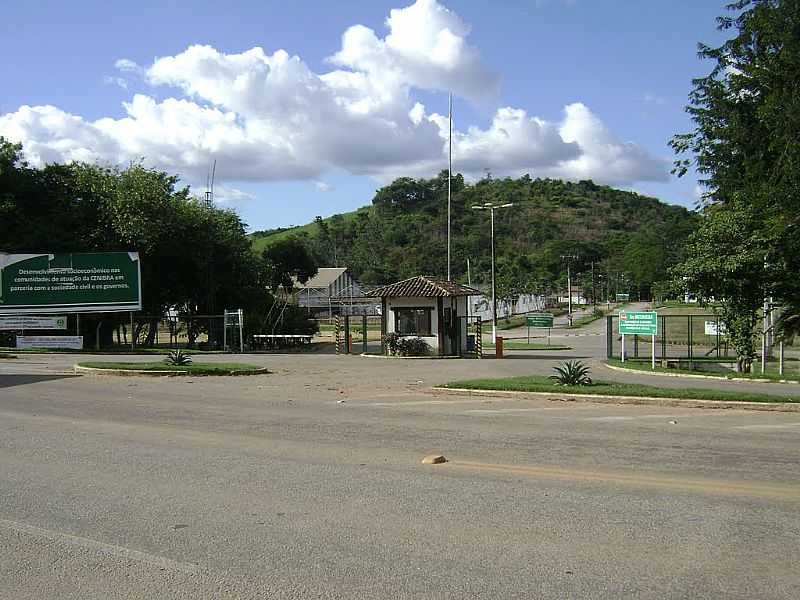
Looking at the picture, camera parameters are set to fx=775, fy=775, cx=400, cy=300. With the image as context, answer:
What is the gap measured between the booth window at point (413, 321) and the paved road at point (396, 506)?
23.2 m

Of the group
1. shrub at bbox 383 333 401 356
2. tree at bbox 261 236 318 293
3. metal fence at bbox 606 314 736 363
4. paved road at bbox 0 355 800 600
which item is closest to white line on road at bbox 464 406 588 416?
paved road at bbox 0 355 800 600

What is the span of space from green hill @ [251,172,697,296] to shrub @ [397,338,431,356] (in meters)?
55.4

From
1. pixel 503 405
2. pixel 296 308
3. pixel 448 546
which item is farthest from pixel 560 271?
pixel 448 546

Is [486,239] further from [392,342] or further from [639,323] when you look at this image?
[639,323]

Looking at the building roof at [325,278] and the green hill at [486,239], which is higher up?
the green hill at [486,239]

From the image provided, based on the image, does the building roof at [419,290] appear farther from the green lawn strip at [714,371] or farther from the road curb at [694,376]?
the road curb at [694,376]

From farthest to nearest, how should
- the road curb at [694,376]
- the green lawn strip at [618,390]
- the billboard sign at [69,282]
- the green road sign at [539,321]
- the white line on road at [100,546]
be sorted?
the green road sign at [539,321], the billboard sign at [69,282], the road curb at [694,376], the green lawn strip at [618,390], the white line on road at [100,546]

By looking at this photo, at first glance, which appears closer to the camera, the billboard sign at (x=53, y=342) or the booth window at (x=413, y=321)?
the booth window at (x=413, y=321)

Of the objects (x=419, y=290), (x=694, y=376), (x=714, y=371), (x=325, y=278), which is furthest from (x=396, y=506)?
(x=325, y=278)

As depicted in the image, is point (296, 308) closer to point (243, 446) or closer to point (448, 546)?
point (243, 446)

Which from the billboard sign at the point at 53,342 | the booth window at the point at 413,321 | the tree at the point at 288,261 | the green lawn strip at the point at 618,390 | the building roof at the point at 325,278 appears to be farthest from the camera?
the building roof at the point at 325,278

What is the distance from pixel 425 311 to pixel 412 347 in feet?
6.41

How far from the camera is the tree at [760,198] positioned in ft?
84.8

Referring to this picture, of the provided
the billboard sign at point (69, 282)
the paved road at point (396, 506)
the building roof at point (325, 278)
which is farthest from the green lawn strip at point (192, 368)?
the building roof at point (325, 278)
